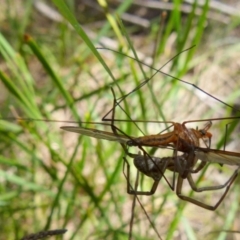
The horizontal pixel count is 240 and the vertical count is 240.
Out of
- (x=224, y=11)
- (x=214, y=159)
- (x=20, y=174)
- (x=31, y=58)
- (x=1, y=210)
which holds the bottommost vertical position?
(x=214, y=159)

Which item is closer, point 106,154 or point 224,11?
point 106,154

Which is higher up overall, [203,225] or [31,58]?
[31,58]

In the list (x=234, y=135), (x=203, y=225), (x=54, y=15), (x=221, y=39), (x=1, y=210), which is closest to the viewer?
(x=1, y=210)

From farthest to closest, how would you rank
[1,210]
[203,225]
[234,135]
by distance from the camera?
[234,135] < [203,225] < [1,210]

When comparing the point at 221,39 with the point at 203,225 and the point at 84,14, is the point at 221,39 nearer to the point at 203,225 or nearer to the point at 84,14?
the point at 84,14

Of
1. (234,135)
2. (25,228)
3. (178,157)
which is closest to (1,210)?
(25,228)

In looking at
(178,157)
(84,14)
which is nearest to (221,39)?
(84,14)
